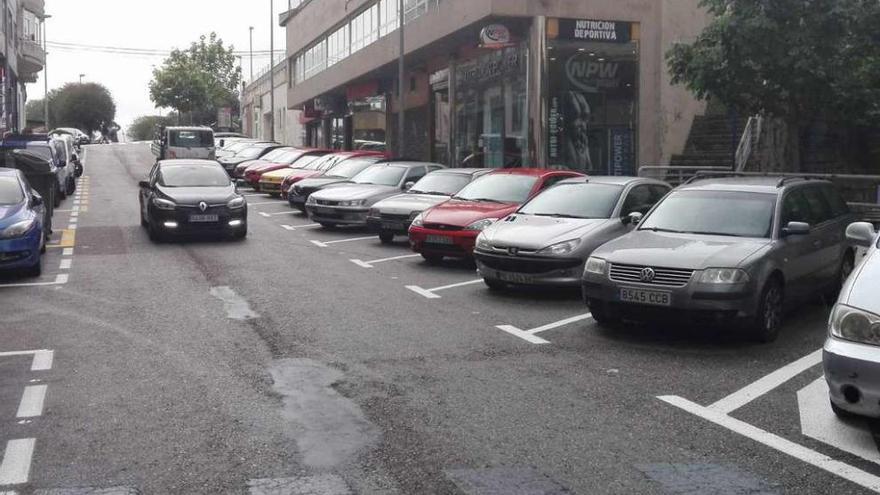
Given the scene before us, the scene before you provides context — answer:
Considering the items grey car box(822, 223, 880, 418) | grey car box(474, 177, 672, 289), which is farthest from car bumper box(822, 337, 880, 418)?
grey car box(474, 177, 672, 289)

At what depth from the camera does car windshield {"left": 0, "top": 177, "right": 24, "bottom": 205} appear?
47.8 ft

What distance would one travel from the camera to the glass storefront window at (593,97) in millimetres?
27141

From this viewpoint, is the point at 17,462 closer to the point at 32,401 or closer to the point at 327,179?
the point at 32,401

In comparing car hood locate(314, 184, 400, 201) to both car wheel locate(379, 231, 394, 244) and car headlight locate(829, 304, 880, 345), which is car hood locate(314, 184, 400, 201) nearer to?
car wheel locate(379, 231, 394, 244)

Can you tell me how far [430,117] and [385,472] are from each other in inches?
1253

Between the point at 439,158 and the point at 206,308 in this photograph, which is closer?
the point at 206,308

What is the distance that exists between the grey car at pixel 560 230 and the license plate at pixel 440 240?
145 cm

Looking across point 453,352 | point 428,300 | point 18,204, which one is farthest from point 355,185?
point 453,352

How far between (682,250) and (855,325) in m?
3.32

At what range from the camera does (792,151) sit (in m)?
21.4

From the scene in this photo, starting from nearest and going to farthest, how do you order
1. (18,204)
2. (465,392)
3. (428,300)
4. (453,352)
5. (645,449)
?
(645,449), (465,392), (453,352), (428,300), (18,204)

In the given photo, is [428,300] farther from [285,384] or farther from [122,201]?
[122,201]

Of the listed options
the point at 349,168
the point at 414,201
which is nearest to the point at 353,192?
the point at 414,201

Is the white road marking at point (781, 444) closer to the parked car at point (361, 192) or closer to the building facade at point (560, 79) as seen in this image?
the parked car at point (361, 192)
